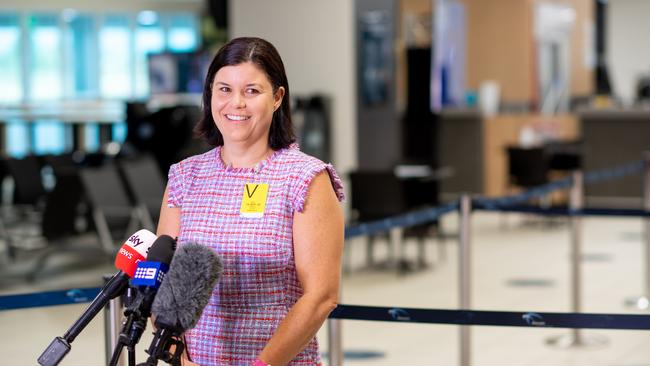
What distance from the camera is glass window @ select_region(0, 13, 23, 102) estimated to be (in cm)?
2086

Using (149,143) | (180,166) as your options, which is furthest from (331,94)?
(180,166)

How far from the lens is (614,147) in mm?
13523

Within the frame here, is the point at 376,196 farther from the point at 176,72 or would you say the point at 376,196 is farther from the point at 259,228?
the point at 259,228

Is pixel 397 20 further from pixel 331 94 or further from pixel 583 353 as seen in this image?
pixel 583 353

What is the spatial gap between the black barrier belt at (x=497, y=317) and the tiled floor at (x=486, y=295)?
68 cm

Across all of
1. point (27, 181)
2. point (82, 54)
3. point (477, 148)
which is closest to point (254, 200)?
point (27, 181)

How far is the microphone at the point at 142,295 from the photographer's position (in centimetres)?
181

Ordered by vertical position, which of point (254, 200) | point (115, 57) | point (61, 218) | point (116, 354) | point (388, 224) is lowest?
point (61, 218)

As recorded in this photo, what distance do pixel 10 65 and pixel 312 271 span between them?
2006cm

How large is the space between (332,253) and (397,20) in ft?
30.9

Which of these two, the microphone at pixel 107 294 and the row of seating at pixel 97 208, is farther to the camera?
the row of seating at pixel 97 208

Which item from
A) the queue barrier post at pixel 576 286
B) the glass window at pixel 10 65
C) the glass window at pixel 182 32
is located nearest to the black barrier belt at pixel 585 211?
the queue barrier post at pixel 576 286

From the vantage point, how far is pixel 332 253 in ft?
6.72

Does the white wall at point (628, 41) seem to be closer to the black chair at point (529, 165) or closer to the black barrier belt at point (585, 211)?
the black chair at point (529, 165)
